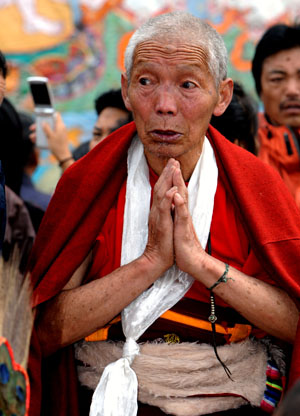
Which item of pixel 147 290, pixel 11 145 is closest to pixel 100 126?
pixel 11 145

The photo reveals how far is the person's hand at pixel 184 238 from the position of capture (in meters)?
2.11

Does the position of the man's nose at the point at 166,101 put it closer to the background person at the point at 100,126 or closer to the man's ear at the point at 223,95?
the man's ear at the point at 223,95

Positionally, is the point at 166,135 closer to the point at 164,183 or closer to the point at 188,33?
the point at 164,183

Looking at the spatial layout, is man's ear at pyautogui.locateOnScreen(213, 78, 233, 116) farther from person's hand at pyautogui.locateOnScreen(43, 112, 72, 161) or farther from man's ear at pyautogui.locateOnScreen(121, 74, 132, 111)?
person's hand at pyautogui.locateOnScreen(43, 112, 72, 161)

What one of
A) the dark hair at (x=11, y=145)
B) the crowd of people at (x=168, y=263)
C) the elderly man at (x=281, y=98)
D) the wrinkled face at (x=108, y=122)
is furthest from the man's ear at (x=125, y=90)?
the wrinkled face at (x=108, y=122)

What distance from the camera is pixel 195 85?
7.18 feet

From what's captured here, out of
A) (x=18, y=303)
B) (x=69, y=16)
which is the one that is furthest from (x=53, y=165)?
(x=18, y=303)

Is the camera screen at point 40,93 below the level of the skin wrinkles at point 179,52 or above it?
below

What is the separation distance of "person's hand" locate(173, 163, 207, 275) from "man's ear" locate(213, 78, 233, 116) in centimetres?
38

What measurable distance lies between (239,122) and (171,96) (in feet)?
3.18

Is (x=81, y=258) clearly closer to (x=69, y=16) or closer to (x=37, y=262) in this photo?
(x=37, y=262)

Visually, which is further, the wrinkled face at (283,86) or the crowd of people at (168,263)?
the wrinkled face at (283,86)

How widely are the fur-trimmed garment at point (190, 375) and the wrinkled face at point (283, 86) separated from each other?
5.99 feet

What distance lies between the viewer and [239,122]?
306cm
